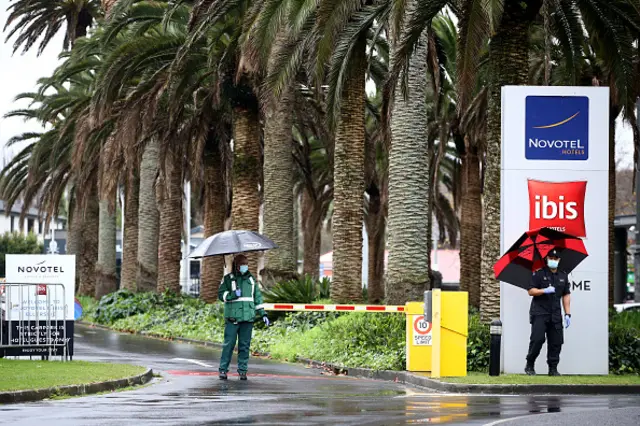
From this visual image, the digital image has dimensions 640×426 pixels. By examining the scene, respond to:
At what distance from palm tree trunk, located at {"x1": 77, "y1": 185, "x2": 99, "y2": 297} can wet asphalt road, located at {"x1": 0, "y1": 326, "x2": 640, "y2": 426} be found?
30.1 metres

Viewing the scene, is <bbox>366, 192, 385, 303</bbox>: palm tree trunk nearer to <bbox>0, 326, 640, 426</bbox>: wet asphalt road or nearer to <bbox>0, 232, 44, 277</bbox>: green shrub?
<bbox>0, 326, 640, 426</bbox>: wet asphalt road

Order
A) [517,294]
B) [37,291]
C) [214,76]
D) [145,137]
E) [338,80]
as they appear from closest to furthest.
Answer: [517,294] < [37,291] < [338,80] < [214,76] < [145,137]

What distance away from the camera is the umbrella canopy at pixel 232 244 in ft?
64.3

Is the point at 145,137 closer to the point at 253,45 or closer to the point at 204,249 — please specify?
the point at 253,45

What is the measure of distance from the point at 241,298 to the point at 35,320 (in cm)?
365

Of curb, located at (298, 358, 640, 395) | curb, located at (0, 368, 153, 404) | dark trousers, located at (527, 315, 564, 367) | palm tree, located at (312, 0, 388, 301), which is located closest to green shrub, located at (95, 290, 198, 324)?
palm tree, located at (312, 0, 388, 301)

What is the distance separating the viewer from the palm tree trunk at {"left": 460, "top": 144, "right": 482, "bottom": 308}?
35.2 m

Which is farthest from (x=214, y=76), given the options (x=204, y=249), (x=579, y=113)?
(x=579, y=113)

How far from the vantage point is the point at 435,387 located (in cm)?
1736

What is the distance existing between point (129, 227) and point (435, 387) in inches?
1092

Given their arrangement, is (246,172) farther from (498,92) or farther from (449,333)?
(449,333)

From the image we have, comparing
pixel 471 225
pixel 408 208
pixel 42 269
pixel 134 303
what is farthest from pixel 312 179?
pixel 42 269

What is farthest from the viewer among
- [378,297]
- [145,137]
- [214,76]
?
[378,297]

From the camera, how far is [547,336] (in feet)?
59.7
